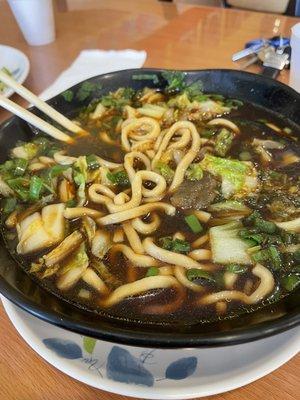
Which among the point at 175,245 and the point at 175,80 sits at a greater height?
the point at 175,80

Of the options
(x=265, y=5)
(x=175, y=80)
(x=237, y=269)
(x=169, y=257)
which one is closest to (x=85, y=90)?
(x=175, y=80)

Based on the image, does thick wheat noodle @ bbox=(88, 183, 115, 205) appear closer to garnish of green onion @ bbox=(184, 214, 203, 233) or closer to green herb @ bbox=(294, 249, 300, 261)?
garnish of green onion @ bbox=(184, 214, 203, 233)

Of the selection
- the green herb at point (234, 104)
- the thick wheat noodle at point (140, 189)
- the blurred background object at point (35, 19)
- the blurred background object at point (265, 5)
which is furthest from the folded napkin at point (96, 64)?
the blurred background object at point (265, 5)

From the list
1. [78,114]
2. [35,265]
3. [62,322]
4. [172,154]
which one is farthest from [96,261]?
[78,114]

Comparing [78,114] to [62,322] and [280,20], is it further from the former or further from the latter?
[280,20]

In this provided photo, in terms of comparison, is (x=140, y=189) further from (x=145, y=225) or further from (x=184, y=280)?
(x=184, y=280)

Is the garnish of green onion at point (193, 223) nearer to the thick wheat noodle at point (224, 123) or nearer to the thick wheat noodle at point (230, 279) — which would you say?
the thick wheat noodle at point (230, 279)
